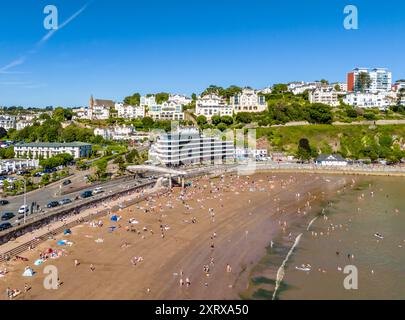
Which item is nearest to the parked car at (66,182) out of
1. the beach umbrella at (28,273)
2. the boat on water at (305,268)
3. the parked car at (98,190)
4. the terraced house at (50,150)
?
the parked car at (98,190)

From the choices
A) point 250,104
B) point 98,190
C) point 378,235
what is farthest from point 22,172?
point 250,104

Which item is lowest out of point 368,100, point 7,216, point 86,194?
point 7,216

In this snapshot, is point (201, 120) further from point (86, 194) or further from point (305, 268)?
point (305, 268)

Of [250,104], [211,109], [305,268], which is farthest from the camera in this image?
[250,104]

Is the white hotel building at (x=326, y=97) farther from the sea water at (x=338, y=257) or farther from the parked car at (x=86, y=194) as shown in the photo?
the parked car at (x=86, y=194)

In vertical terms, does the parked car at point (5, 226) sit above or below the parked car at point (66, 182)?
below

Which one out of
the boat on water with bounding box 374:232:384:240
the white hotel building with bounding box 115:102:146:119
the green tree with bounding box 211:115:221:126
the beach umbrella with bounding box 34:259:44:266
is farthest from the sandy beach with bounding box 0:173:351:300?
the white hotel building with bounding box 115:102:146:119

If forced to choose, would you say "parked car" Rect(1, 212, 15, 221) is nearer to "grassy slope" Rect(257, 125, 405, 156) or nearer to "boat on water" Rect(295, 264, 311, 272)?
"boat on water" Rect(295, 264, 311, 272)
